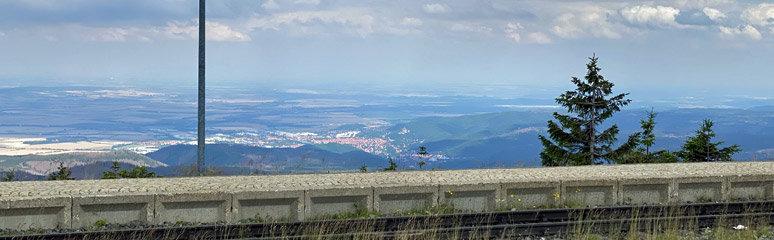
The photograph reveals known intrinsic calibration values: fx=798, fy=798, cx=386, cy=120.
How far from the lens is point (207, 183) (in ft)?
47.6

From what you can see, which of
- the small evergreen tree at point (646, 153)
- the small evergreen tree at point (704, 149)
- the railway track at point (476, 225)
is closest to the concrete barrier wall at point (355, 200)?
the railway track at point (476, 225)

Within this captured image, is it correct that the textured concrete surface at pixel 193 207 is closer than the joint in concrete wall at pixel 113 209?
No

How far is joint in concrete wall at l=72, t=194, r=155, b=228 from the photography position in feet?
39.3

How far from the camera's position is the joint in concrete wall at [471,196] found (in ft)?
44.3

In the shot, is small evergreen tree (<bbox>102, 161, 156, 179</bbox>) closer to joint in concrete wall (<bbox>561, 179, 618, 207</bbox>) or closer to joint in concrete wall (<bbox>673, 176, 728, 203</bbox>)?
joint in concrete wall (<bbox>561, 179, 618, 207</bbox>)

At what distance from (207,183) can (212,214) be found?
2.06 m

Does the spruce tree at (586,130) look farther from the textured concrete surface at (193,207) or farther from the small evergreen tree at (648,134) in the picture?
the textured concrete surface at (193,207)

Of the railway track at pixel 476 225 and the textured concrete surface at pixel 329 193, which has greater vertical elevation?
the textured concrete surface at pixel 329 193

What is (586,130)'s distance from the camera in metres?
27.5

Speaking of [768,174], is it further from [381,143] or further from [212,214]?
[381,143]

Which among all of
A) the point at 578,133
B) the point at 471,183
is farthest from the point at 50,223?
the point at 578,133

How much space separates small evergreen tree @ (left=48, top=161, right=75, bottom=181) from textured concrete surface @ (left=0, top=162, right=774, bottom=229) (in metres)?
1.02

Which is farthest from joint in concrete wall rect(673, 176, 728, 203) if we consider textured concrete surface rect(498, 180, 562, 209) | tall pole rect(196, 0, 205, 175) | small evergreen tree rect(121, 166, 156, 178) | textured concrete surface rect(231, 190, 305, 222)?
small evergreen tree rect(121, 166, 156, 178)

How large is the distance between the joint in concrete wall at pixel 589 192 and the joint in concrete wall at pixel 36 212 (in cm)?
822
